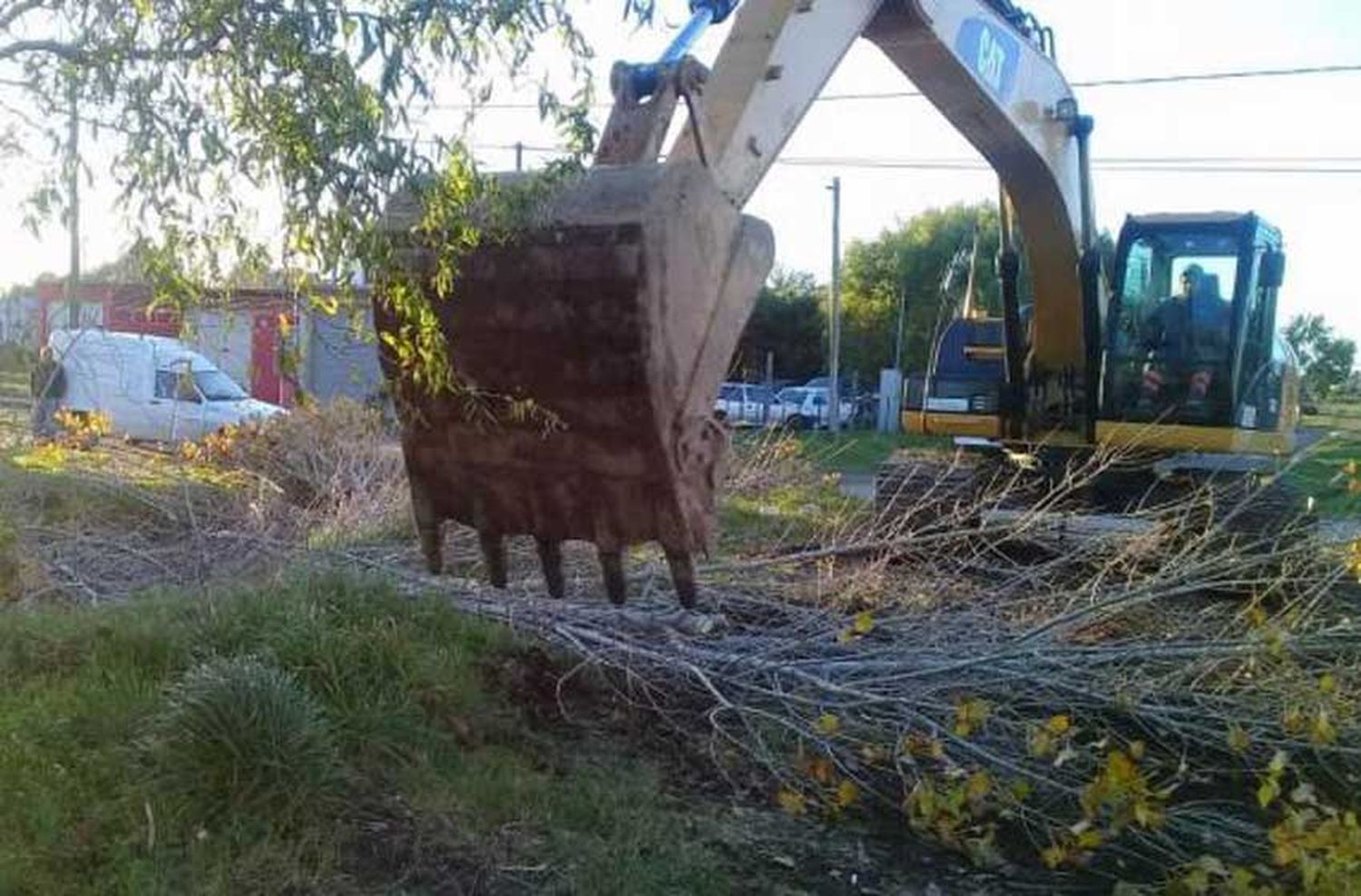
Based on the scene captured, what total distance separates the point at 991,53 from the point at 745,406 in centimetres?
1252

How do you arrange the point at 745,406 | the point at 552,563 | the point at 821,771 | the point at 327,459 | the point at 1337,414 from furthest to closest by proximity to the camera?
the point at 745,406 → the point at 1337,414 → the point at 327,459 → the point at 821,771 → the point at 552,563

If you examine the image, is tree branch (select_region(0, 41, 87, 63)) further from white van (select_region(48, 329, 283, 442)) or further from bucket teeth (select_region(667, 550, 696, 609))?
white van (select_region(48, 329, 283, 442))

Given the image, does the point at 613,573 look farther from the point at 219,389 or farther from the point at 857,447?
the point at 857,447

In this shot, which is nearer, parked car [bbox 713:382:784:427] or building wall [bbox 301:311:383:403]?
building wall [bbox 301:311:383:403]

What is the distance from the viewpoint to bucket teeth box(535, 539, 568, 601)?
5.22m

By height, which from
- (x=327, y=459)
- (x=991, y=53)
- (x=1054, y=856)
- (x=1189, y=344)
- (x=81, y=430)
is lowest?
(x=1054, y=856)

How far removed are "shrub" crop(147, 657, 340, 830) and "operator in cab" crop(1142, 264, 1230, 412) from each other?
787 centimetres

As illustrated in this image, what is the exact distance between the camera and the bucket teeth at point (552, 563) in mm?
5223

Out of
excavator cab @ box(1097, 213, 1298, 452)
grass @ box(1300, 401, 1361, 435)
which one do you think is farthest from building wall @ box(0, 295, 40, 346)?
grass @ box(1300, 401, 1361, 435)

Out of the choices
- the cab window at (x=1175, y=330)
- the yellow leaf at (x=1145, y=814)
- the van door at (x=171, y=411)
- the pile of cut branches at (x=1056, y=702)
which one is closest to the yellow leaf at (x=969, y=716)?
the pile of cut branches at (x=1056, y=702)

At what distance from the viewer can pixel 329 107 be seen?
12.6ft

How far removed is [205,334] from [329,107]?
8.19ft

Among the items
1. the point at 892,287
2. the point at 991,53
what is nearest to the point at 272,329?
the point at 991,53

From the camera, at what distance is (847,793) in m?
5.44
